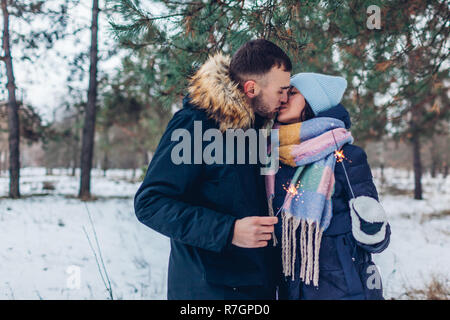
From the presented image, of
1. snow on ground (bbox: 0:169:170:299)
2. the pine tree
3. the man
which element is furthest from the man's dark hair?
the pine tree

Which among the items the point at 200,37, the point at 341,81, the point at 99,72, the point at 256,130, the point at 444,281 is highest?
the point at 99,72

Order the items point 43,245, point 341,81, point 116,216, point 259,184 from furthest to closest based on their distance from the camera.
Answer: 1. point 116,216
2. point 43,245
3. point 341,81
4. point 259,184

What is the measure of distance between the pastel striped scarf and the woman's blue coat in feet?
0.15

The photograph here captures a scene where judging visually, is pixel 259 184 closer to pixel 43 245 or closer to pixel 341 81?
pixel 341 81

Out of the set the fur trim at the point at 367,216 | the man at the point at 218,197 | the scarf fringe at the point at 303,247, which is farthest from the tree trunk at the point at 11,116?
the fur trim at the point at 367,216

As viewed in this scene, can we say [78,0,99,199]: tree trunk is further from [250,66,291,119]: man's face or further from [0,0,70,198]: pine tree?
[250,66,291,119]: man's face

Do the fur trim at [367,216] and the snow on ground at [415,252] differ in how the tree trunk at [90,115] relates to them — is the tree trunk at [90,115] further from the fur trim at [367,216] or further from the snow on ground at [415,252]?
the fur trim at [367,216]

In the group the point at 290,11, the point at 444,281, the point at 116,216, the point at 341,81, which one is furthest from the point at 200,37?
the point at 116,216

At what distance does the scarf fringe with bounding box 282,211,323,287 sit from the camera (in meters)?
1.46

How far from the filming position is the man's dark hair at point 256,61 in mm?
1528

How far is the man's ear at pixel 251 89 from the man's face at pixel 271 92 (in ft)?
0.04

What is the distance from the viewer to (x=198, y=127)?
4.57ft

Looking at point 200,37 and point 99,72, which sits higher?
point 99,72

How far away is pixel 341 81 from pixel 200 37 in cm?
125
